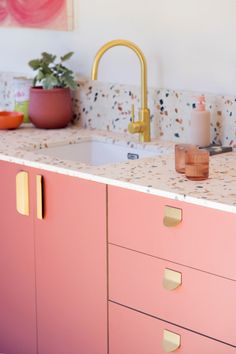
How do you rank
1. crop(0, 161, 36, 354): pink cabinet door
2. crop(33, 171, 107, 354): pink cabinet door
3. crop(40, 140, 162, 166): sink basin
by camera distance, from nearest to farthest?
crop(33, 171, 107, 354): pink cabinet door < crop(0, 161, 36, 354): pink cabinet door < crop(40, 140, 162, 166): sink basin

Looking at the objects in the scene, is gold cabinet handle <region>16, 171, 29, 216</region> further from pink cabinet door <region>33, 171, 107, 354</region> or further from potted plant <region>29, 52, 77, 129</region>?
potted plant <region>29, 52, 77, 129</region>

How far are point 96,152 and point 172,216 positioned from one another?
973 mm

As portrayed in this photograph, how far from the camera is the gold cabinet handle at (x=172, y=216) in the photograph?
2254 mm

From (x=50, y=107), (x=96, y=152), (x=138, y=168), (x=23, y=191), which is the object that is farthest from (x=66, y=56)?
(x=138, y=168)

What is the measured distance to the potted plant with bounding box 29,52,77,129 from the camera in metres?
3.27

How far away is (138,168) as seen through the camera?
254cm

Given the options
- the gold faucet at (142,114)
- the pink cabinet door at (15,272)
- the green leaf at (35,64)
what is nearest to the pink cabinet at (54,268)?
the pink cabinet door at (15,272)

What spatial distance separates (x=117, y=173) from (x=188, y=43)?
70 centimetres

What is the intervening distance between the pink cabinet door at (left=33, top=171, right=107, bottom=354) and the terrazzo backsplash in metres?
0.60

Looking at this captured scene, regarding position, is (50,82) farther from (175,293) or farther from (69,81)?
(175,293)

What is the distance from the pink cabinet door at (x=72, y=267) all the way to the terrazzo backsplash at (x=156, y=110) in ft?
1.97

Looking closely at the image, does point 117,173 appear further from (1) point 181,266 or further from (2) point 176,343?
(2) point 176,343

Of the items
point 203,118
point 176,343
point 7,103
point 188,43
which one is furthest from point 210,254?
point 7,103

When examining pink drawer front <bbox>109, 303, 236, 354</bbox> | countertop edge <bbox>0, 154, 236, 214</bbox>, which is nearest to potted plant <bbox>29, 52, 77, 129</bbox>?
countertop edge <bbox>0, 154, 236, 214</bbox>
